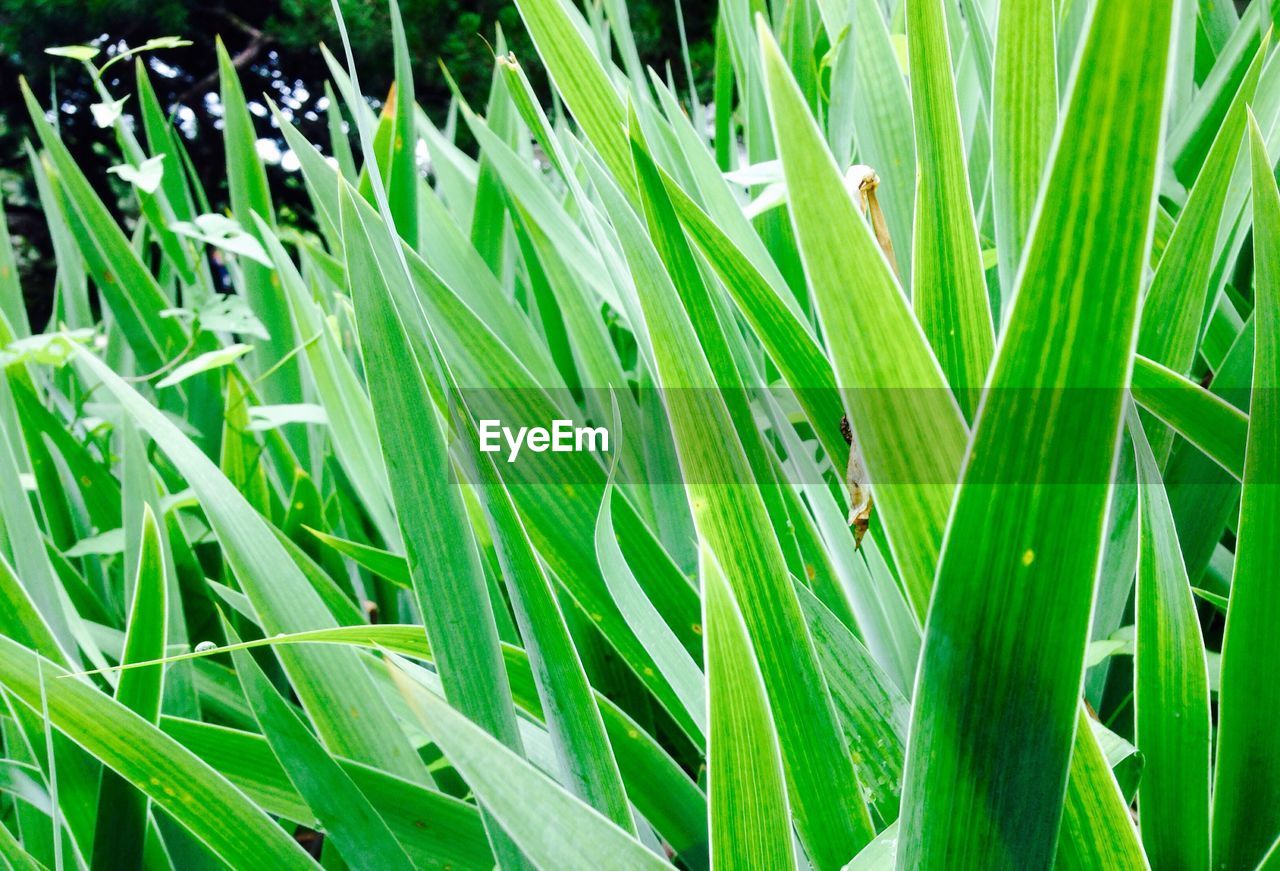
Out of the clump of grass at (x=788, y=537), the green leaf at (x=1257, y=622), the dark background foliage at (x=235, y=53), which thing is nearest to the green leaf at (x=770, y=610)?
the clump of grass at (x=788, y=537)

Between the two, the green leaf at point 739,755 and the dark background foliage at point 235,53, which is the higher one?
the dark background foliage at point 235,53

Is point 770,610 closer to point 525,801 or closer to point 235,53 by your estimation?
point 525,801

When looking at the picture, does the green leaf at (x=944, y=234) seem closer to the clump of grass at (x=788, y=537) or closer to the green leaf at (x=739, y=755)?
the clump of grass at (x=788, y=537)

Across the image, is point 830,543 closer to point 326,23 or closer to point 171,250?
point 171,250

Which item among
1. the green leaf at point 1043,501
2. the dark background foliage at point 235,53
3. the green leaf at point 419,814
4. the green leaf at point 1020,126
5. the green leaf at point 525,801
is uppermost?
the dark background foliage at point 235,53

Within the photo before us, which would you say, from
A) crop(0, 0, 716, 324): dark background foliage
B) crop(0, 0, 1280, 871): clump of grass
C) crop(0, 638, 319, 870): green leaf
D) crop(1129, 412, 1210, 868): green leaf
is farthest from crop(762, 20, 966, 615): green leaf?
crop(0, 0, 716, 324): dark background foliage

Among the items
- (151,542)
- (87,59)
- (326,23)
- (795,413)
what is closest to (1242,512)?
(795,413)

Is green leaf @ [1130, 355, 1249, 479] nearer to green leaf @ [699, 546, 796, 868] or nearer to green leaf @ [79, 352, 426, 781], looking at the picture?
green leaf @ [699, 546, 796, 868]
